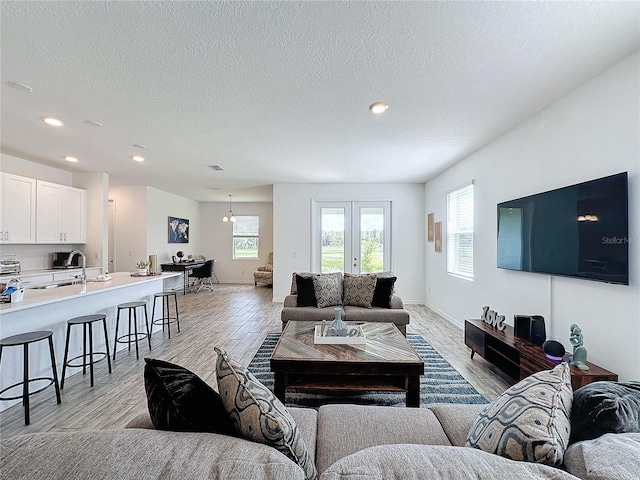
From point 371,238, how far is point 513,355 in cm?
389

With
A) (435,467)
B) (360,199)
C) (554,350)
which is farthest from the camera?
(360,199)

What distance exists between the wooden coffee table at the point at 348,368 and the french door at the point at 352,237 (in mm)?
3839

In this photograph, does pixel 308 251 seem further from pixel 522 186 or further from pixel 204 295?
pixel 522 186

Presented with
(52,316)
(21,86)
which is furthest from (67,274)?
(21,86)

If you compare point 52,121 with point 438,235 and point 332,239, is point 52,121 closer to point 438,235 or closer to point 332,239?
point 332,239

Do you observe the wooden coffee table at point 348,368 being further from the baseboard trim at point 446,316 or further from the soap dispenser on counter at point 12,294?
the baseboard trim at point 446,316

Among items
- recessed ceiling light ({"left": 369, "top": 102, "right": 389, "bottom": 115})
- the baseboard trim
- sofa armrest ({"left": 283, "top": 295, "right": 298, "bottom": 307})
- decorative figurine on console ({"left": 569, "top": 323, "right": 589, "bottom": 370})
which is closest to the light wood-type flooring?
the baseboard trim

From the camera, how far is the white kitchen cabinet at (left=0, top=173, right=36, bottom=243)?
406 cm

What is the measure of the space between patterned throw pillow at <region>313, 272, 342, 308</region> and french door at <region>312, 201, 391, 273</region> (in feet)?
7.27

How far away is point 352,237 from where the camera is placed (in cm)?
633

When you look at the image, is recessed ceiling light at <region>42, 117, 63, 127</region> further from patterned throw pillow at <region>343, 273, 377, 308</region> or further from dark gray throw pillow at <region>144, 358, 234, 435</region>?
patterned throw pillow at <region>343, 273, 377, 308</region>

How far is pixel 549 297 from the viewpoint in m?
2.73

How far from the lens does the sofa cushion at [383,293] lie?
3945mm

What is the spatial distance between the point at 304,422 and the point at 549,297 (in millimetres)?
2587
